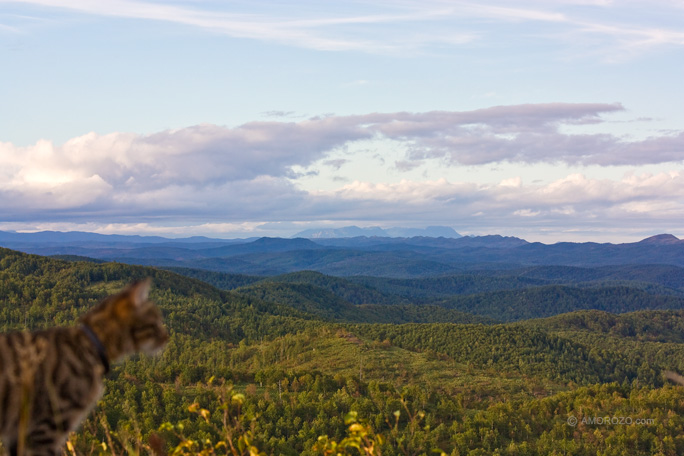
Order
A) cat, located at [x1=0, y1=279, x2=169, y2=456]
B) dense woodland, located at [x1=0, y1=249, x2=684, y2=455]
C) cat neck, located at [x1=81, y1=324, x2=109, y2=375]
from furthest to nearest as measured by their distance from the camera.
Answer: dense woodland, located at [x1=0, y1=249, x2=684, y2=455] → cat neck, located at [x1=81, y1=324, x2=109, y2=375] → cat, located at [x1=0, y1=279, x2=169, y2=456]

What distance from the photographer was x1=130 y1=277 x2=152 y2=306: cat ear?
3.96 metres

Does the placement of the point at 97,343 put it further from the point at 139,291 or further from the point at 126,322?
the point at 139,291

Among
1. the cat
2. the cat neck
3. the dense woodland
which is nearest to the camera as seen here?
the cat

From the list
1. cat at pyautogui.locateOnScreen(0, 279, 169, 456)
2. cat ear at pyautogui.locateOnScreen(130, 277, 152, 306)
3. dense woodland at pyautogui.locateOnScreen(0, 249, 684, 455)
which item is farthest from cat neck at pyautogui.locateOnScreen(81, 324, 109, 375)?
dense woodland at pyautogui.locateOnScreen(0, 249, 684, 455)

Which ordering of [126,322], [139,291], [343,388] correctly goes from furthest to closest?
[343,388] < [126,322] < [139,291]

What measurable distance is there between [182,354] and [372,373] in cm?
4258

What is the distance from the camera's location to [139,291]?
4.00 metres

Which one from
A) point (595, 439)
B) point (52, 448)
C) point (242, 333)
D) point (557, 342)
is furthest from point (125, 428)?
point (557, 342)

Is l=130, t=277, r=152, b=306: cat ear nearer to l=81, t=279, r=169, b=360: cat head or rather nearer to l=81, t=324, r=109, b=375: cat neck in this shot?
l=81, t=279, r=169, b=360: cat head

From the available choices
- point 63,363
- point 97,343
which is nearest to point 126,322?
point 97,343

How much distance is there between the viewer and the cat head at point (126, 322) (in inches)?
159

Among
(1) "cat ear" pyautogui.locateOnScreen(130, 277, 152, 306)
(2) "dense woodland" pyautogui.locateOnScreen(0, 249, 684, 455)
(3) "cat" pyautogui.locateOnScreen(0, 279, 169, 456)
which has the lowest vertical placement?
(2) "dense woodland" pyautogui.locateOnScreen(0, 249, 684, 455)

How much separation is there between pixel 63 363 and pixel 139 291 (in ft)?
2.94

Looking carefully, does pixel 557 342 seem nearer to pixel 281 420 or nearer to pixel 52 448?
pixel 281 420
